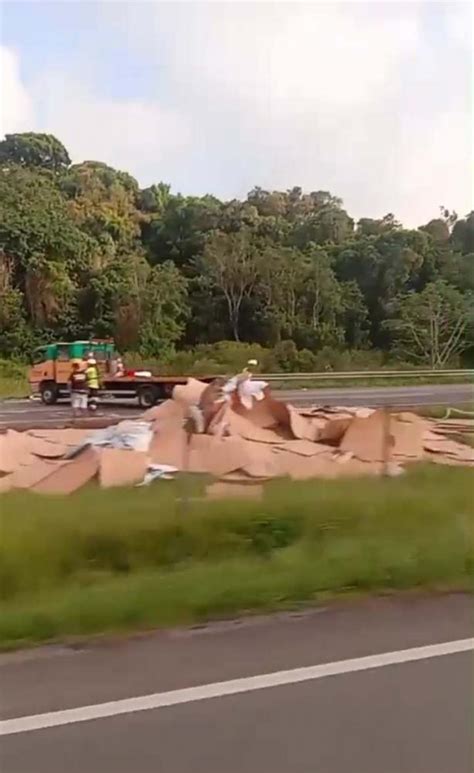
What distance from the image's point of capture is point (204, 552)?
8086 millimetres

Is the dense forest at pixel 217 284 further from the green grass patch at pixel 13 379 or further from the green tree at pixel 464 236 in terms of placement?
the green grass patch at pixel 13 379

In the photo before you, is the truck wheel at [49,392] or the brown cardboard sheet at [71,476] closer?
the brown cardboard sheet at [71,476]

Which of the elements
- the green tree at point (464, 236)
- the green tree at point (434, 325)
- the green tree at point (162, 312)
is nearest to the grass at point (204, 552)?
the green tree at point (434, 325)

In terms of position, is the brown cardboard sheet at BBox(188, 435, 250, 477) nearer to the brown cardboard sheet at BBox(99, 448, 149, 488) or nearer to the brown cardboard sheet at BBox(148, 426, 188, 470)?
the brown cardboard sheet at BBox(148, 426, 188, 470)

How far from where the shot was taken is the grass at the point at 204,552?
6266mm

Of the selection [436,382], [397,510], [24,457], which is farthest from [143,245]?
[397,510]

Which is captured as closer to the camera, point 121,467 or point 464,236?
point 121,467

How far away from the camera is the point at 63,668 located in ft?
17.0

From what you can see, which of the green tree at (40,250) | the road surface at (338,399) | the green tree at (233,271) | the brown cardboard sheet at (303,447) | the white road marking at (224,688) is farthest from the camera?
the green tree at (233,271)

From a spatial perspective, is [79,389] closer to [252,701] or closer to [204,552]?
[204,552]

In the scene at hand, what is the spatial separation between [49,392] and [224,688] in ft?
85.8

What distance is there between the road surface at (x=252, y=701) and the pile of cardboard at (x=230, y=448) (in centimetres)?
393

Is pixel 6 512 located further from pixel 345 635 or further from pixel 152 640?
pixel 345 635

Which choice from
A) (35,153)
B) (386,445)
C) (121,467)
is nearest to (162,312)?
(35,153)
